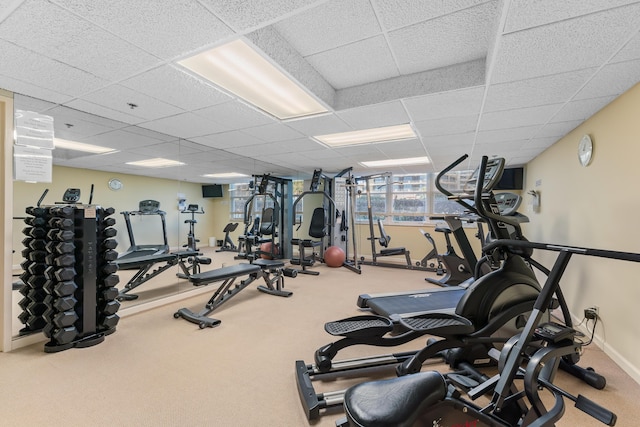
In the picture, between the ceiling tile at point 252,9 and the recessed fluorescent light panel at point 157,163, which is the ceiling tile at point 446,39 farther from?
the recessed fluorescent light panel at point 157,163

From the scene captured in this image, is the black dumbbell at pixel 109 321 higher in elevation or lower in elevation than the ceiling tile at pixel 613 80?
lower

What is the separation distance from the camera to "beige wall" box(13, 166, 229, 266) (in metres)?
2.52

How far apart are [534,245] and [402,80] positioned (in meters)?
1.76

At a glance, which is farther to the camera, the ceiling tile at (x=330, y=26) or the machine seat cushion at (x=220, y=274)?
the machine seat cushion at (x=220, y=274)

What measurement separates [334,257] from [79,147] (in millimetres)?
4557

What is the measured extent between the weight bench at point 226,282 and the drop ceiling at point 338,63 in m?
1.80

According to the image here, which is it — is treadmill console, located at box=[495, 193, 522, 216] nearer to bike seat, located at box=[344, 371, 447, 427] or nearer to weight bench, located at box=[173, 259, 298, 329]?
weight bench, located at box=[173, 259, 298, 329]

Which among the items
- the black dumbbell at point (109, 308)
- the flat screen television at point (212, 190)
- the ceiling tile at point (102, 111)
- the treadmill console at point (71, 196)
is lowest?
the black dumbbell at point (109, 308)

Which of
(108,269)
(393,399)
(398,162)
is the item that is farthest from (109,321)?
(398,162)

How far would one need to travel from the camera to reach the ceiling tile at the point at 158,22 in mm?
1435

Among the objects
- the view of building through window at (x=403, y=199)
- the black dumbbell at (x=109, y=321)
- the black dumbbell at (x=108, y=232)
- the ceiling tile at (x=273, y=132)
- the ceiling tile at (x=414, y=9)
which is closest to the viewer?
the ceiling tile at (x=414, y=9)

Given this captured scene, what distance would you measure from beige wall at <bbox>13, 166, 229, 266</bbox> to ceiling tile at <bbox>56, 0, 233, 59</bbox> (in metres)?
1.88

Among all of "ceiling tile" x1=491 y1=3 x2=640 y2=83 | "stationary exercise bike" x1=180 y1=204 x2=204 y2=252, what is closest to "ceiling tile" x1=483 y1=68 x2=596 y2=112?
"ceiling tile" x1=491 y1=3 x2=640 y2=83

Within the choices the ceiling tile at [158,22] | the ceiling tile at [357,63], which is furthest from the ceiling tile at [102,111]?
the ceiling tile at [357,63]
